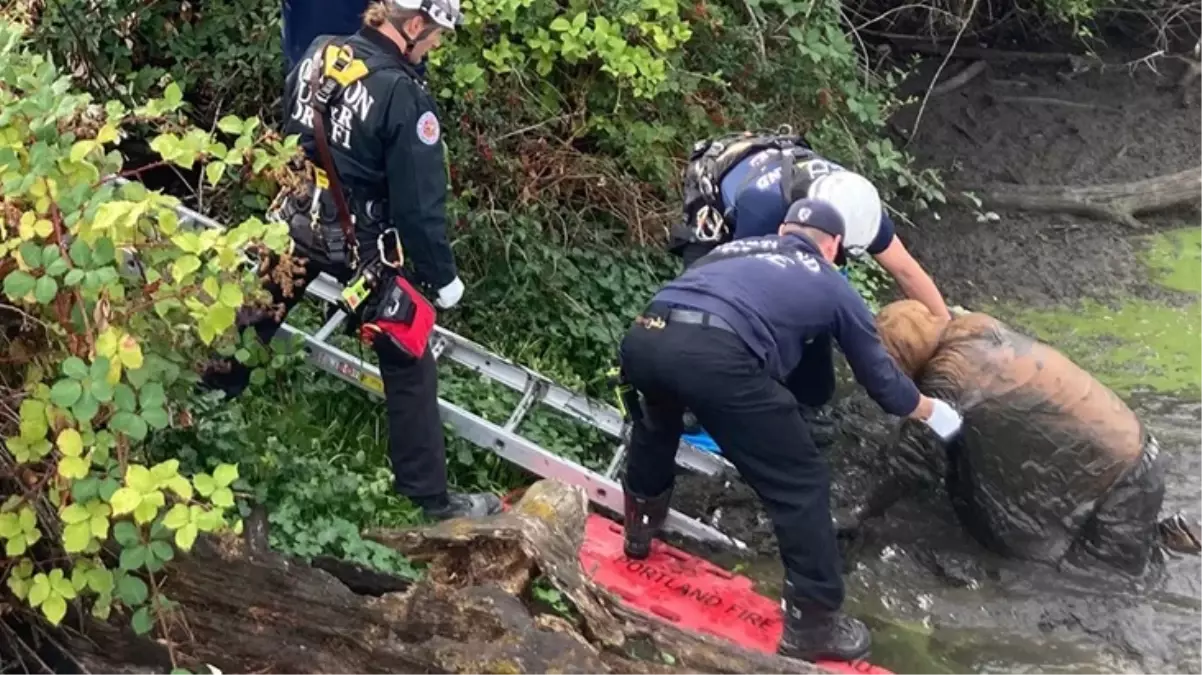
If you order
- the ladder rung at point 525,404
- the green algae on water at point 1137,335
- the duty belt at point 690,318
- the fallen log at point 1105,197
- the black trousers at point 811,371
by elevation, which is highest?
the duty belt at point 690,318

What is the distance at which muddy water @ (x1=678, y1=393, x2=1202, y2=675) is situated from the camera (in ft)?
13.4

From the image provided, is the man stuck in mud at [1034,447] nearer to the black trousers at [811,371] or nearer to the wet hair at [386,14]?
the black trousers at [811,371]

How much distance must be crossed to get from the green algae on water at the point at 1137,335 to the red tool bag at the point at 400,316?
348 cm

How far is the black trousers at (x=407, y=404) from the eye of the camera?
409cm

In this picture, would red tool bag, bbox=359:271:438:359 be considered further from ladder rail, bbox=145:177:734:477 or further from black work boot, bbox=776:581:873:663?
black work boot, bbox=776:581:873:663

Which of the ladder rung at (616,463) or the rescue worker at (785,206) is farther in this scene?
the ladder rung at (616,463)

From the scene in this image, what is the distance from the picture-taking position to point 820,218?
382cm

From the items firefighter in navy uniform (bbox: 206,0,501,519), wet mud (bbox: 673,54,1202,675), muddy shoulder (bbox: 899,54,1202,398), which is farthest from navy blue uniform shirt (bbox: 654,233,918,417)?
muddy shoulder (bbox: 899,54,1202,398)

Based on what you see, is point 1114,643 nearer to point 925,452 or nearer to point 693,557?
point 925,452

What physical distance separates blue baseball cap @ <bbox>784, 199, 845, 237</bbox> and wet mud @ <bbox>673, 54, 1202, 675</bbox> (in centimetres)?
134

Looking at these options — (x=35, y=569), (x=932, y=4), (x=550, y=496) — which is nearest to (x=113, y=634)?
(x=35, y=569)

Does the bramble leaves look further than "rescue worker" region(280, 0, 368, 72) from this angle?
No

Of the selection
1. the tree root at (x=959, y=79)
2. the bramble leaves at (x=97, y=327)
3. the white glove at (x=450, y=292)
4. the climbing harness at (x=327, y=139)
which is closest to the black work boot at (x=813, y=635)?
the white glove at (x=450, y=292)

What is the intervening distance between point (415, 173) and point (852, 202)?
1406 millimetres
